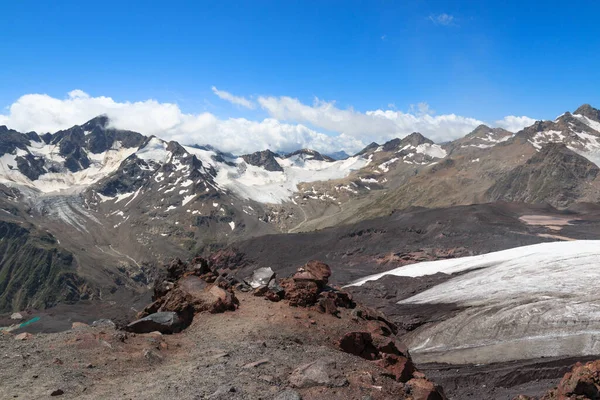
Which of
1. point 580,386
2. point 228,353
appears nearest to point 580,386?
point 580,386

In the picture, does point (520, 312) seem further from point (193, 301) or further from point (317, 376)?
point (317, 376)

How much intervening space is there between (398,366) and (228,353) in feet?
19.6

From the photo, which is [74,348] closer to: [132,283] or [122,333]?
[122,333]

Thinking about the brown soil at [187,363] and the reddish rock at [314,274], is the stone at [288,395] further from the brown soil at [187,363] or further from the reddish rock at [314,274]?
the reddish rock at [314,274]

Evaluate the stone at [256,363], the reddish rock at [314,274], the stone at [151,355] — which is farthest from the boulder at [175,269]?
the stone at [256,363]

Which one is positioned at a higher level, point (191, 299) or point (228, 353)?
point (191, 299)

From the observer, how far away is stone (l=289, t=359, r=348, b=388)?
39.3 feet

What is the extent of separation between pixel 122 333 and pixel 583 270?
3619 centimetres

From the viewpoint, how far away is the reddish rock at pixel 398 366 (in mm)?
15233

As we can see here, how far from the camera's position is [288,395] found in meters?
11.3

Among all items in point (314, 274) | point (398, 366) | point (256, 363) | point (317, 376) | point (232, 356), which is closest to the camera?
point (317, 376)

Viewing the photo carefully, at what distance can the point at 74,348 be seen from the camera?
1388 centimetres

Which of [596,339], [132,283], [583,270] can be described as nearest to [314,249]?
[583,270]

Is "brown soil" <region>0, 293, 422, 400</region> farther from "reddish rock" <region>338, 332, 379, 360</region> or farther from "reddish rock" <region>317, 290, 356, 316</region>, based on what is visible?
"reddish rock" <region>317, 290, 356, 316</region>
